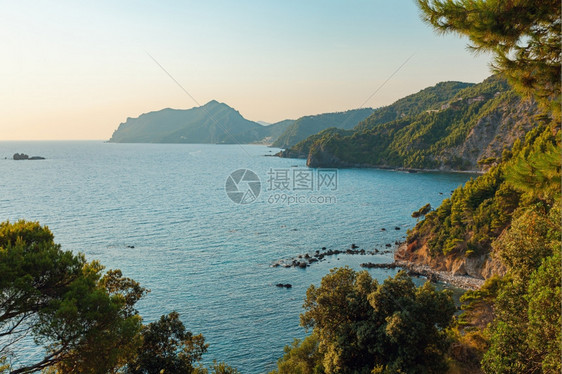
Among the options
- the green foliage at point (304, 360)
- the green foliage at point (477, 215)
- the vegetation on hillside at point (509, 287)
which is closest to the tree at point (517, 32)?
the vegetation on hillside at point (509, 287)

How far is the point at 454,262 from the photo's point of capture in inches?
1971

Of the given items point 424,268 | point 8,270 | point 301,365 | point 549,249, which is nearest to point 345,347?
point 301,365

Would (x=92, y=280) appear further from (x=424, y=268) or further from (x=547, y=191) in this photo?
(x=424, y=268)

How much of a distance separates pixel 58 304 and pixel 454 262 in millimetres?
48461

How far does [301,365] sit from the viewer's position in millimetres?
22984

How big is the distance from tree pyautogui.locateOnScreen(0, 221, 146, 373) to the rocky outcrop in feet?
138

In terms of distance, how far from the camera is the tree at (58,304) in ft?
46.1

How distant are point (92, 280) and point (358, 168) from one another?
167m

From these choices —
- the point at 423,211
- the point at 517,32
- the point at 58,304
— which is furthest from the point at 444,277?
the point at 58,304

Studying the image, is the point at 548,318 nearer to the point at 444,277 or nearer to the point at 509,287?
the point at 509,287

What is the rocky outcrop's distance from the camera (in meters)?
45.3

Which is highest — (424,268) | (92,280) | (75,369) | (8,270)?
(8,270)

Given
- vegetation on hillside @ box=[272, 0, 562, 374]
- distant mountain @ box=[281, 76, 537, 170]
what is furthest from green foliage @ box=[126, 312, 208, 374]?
distant mountain @ box=[281, 76, 537, 170]

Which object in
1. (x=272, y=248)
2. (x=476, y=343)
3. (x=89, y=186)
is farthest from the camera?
(x=89, y=186)
